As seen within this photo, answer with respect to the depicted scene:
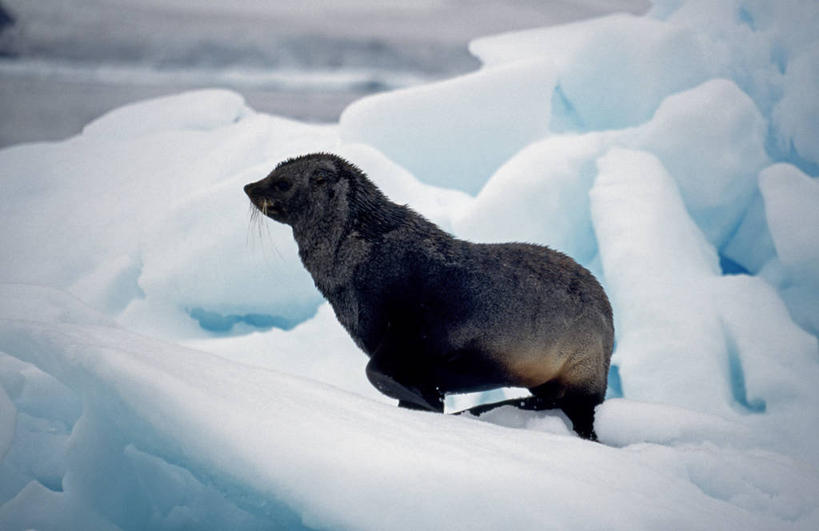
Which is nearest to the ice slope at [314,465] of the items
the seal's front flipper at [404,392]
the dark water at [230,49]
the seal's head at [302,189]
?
the seal's front flipper at [404,392]

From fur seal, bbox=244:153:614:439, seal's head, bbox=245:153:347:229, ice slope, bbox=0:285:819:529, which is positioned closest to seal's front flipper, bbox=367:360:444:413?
fur seal, bbox=244:153:614:439

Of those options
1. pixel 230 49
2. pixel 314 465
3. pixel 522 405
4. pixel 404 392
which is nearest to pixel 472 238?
pixel 522 405

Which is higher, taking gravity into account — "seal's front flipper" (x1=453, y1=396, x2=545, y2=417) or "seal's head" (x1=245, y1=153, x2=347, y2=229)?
"seal's head" (x1=245, y1=153, x2=347, y2=229)

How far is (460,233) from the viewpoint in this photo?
12.2ft

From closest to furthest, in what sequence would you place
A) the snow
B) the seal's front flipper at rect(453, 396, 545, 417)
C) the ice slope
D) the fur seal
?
the ice slope < the snow < the fur seal < the seal's front flipper at rect(453, 396, 545, 417)

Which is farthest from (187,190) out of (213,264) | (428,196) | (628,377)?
(628,377)

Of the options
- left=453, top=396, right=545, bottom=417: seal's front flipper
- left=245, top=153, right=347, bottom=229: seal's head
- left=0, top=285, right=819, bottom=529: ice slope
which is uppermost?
left=245, top=153, right=347, bottom=229: seal's head

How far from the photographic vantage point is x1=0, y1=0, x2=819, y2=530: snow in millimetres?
1340

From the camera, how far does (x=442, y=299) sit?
206cm

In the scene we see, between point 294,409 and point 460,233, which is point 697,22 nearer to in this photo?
point 460,233

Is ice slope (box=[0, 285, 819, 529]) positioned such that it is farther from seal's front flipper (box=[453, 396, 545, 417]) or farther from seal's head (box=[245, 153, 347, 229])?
seal's head (box=[245, 153, 347, 229])

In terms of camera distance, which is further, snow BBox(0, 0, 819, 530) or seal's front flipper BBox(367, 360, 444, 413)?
seal's front flipper BBox(367, 360, 444, 413)

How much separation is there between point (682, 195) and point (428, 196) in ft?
4.91

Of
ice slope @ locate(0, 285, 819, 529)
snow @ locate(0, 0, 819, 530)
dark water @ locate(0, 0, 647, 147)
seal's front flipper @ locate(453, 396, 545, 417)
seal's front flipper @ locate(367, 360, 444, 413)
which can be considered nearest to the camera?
ice slope @ locate(0, 285, 819, 529)
